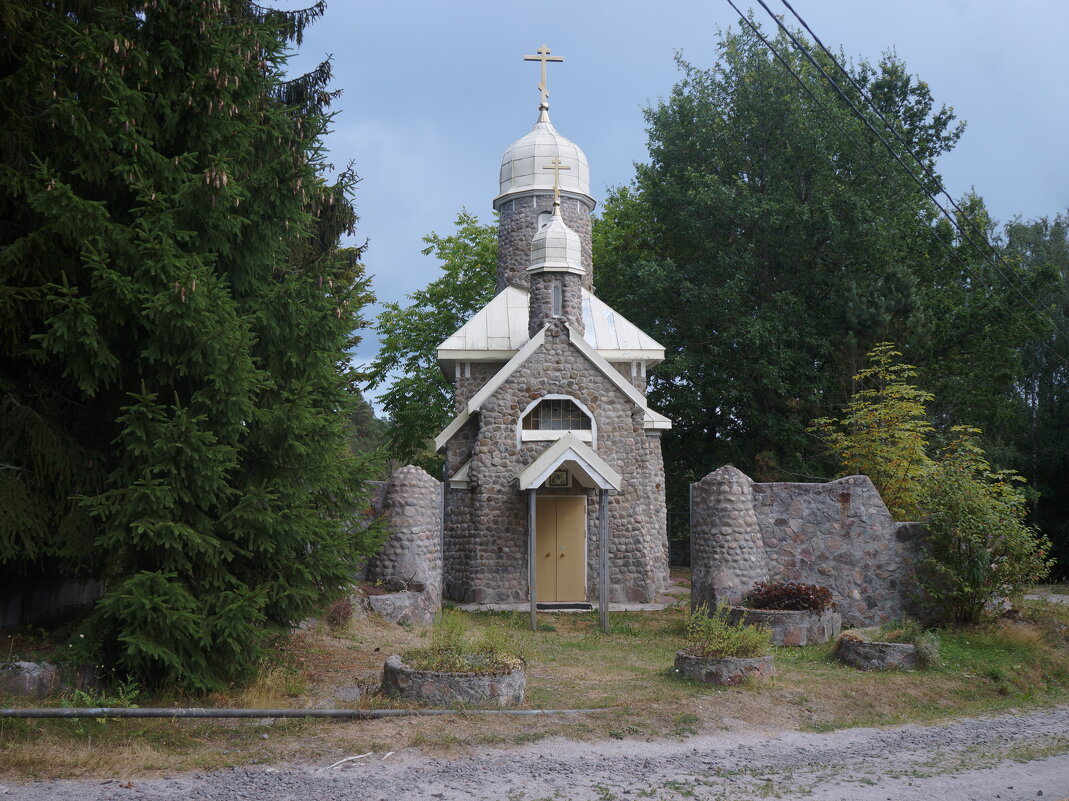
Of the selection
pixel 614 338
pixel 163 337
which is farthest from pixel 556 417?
pixel 163 337

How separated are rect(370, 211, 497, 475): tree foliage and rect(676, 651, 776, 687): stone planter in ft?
66.2

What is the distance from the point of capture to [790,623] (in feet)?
39.9

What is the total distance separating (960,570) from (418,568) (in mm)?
8187

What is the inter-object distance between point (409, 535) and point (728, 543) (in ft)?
16.8

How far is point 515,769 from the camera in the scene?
21.9ft

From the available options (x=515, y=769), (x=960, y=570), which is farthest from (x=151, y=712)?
(x=960, y=570)

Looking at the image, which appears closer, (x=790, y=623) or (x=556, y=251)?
(x=790, y=623)

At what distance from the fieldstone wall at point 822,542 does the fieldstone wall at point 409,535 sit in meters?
4.40

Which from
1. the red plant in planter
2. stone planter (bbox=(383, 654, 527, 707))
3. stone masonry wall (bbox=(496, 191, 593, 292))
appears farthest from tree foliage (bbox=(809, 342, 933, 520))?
stone planter (bbox=(383, 654, 527, 707))

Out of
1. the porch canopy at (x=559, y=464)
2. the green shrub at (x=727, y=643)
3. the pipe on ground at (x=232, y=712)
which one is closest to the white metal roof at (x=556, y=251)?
the porch canopy at (x=559, y=464)

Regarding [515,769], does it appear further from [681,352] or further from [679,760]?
[681,352]

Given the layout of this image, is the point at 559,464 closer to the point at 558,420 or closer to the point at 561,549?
the point at 558,420

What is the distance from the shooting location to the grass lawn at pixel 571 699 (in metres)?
6.79

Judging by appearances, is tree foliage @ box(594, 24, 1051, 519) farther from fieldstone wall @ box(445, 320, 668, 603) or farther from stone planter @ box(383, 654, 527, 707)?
stone planter @ box(383, 654, 527, 707)
